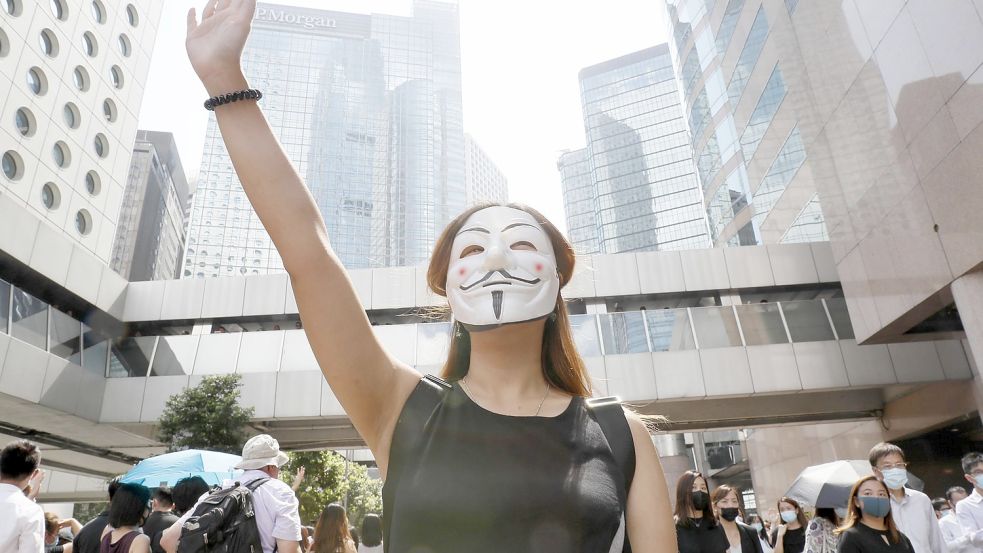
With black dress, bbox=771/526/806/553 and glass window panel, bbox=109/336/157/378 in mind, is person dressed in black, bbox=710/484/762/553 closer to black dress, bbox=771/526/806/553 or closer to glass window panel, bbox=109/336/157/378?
black dress, bbox=771/526/806/553

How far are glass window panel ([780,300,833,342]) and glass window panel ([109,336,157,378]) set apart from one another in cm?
1630

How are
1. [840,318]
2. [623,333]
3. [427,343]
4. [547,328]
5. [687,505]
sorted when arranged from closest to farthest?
[547,328] → [687,505] → [840,318] → [623,333] → [427,343]

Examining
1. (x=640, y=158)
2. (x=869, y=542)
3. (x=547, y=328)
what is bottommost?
(x=869, y=542)

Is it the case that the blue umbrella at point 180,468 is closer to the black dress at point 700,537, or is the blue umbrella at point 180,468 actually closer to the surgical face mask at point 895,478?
the black dress at point 700,537

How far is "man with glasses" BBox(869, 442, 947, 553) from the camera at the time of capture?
14.6 ft

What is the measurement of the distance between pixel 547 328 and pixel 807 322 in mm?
16415

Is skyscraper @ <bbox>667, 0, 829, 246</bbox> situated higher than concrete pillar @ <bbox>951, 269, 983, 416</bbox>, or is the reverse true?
skyscraper @ <bbox>667, 0, 829, 246</bbox>

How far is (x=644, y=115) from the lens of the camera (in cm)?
11294

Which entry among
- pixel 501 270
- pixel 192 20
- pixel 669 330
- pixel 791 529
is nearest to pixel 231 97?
pixel 192 20

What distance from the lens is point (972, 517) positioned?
5.71 meters

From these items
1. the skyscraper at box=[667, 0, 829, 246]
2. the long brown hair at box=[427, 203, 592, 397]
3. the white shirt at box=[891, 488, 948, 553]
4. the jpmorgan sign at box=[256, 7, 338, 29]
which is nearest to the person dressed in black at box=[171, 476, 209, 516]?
the long brown hair at box=[427, 203, 592, 397]

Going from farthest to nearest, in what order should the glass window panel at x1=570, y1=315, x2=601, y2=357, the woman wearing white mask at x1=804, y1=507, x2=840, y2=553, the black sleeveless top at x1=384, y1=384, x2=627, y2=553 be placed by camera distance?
the glass window panel at x1=570, y1=315, x2=601, y2=357, the woman wearing white mask at x1=804, y1=507, x2=840, y2=553, the black sleeveless top at x1=384, y1=384, x2=627, y2=553

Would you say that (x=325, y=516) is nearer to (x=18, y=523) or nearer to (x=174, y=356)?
(x=18, y=523)

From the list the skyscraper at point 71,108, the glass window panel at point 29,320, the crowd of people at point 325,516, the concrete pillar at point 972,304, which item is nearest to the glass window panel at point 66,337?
the glass window panel at point 29,320
